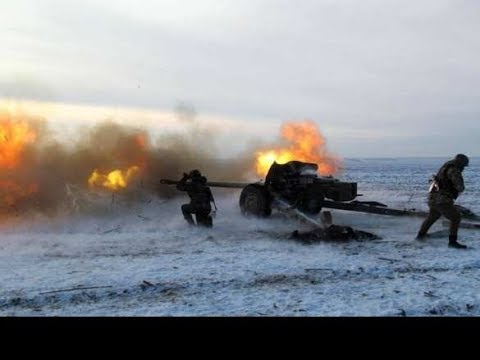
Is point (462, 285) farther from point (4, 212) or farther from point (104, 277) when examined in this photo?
point (4, 212)

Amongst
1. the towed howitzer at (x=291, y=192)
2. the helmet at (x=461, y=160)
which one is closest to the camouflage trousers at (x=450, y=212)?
the helmet at (x=461, y=160)

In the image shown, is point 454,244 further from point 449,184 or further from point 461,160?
point 461,160

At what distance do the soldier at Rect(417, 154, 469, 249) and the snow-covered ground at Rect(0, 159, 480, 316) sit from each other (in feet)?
1.59

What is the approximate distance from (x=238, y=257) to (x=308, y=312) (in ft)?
11.0

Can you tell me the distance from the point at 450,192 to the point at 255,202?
19.0 feet

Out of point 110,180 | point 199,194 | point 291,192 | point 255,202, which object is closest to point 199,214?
point 199,194

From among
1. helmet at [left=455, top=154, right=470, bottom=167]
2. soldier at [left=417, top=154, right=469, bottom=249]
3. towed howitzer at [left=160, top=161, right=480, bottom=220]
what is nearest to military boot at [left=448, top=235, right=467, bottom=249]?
soldier at [left=417, top=154, right=469, bottom=249]

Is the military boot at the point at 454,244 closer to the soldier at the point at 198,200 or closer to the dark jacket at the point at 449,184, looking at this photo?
the dark jacket at the point at 449,184

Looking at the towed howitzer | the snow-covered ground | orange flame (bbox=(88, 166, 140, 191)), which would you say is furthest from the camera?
orange flame (bbox=(88, 166, 140, 191))

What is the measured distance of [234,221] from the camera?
14164mm

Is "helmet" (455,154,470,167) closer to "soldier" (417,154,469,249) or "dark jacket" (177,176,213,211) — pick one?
"soldier" (417,154,469,249)

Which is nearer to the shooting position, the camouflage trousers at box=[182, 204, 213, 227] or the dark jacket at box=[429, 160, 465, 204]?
the dark jacket at box=[429, 160, 465, 204]

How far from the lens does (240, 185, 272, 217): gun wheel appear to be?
14.2 metres
